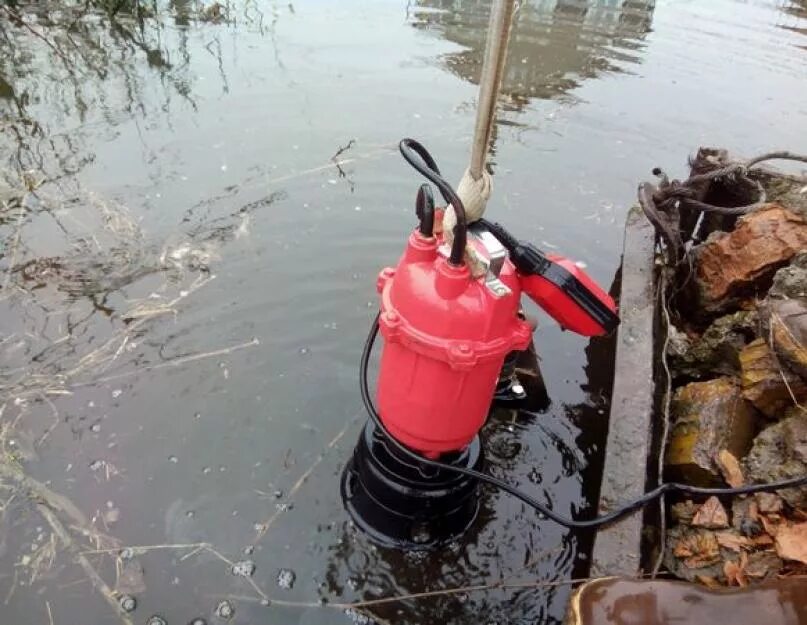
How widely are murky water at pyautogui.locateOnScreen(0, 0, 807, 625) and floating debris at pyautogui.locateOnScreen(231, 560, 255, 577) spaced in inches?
0.9

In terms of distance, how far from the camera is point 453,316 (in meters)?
1.82

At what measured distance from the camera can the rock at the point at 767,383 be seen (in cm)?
250

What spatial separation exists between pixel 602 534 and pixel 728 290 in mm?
1835

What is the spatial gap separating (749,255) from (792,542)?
5.40 feet

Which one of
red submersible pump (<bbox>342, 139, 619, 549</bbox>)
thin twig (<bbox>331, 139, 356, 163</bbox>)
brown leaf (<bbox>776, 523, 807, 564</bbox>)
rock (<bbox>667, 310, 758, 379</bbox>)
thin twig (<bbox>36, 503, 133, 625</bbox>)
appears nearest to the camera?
red submersible pump (<bbox>342, 139, 619, 549</bbox>)

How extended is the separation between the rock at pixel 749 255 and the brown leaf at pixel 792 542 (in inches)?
58.7

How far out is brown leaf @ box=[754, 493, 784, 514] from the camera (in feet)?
7.44

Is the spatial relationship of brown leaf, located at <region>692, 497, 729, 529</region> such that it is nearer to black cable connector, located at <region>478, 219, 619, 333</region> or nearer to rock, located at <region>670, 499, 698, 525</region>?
rock, located at <region>670, 499, 698, 525</region>

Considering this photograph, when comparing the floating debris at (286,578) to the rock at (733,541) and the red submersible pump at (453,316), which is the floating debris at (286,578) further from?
the rock at (733,541)

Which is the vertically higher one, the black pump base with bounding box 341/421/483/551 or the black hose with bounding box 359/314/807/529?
the black hose with bounding box 359/314/807/529

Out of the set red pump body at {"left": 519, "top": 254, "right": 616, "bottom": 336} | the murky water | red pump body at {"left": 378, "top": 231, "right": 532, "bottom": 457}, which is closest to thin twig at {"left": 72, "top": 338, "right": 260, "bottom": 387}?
the murky water

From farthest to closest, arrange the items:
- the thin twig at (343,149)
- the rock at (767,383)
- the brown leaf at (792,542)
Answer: the thin twig at (343,149) → the rock at (767,383) → the brown leaf at (792,542)

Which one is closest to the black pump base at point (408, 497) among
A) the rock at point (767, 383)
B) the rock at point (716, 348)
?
the rock at point (767, 383)

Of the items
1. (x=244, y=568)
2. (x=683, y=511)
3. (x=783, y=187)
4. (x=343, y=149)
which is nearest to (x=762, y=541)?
(x=683, y=511)
